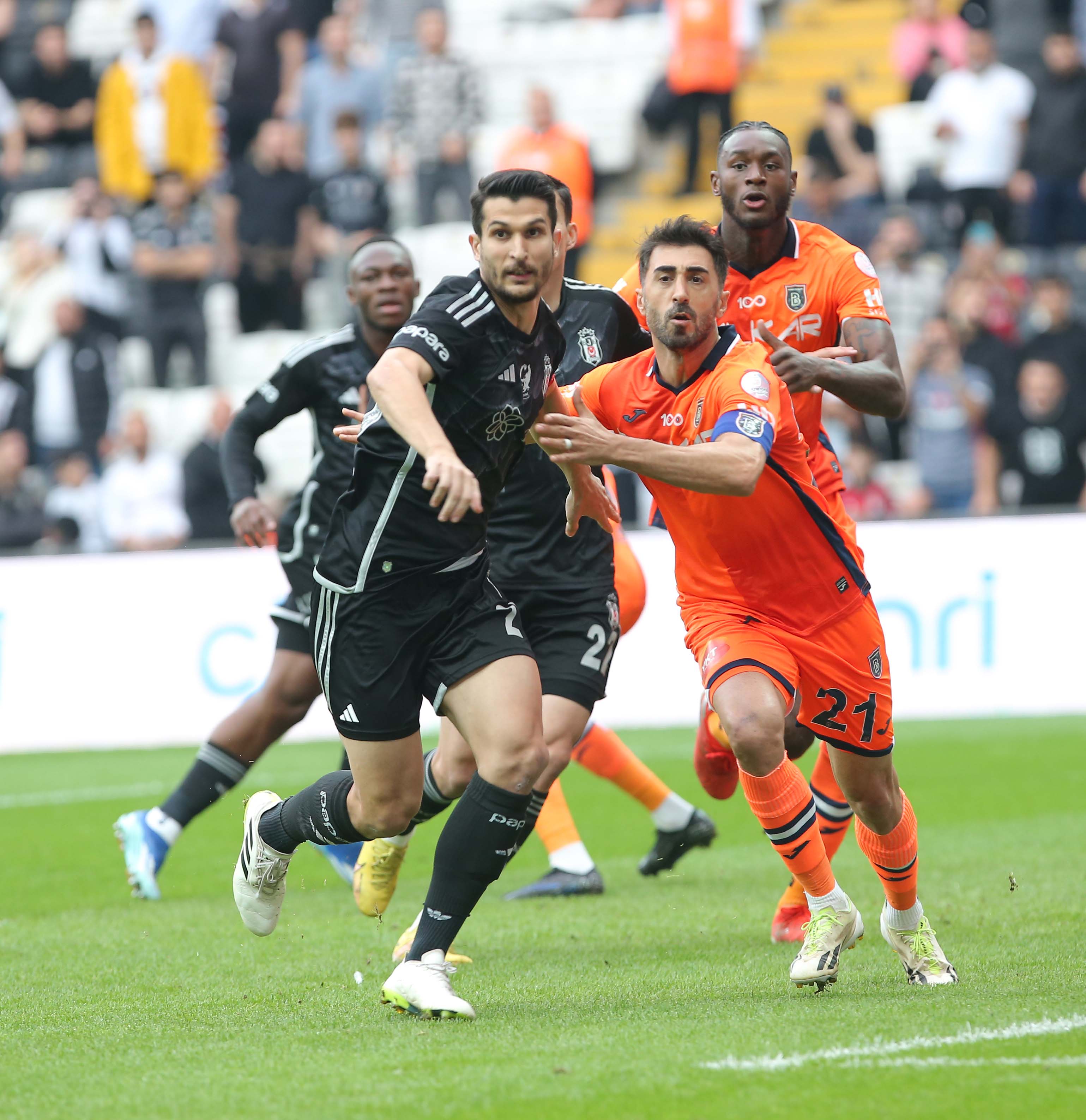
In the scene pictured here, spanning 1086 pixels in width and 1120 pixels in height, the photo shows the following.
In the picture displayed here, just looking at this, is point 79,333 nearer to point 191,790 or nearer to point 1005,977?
point 191,790

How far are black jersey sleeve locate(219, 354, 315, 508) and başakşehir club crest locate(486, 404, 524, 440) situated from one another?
2.68 metres

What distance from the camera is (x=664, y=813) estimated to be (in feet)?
26.5

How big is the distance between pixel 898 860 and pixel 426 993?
5.17 feet

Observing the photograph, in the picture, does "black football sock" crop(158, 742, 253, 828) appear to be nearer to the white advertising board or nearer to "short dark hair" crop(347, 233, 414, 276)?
"short dark hair" crop(347, 233, 414, 276)

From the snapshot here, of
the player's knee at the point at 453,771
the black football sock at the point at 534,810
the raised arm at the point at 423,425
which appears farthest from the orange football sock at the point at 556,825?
the raised arm at the point at 423,425

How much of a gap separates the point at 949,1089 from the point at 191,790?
467 centimetres

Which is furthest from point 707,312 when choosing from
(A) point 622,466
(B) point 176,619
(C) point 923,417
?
(C) point 923,417

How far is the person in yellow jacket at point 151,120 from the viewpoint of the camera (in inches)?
723

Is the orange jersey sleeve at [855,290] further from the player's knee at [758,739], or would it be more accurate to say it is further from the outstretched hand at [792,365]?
the player's knee at [758,739]

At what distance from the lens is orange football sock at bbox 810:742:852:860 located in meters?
6.84

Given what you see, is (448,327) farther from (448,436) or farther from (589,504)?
(589,504)

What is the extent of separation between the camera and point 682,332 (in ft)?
18.0

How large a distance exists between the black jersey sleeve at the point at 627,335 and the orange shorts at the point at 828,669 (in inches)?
52.7

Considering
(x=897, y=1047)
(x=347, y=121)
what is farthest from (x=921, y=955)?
(x=347, y=121)
